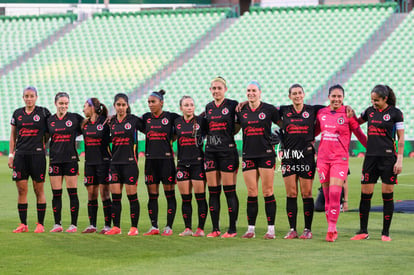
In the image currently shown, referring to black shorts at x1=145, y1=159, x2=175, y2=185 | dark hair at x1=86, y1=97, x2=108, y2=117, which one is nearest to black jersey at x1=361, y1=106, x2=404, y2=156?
black shorts at x1=145, y1=159, x2=175, y2=185

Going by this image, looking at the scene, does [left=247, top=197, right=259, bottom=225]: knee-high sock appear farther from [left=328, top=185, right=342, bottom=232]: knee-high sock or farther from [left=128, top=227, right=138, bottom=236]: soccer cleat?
[left=128, top=227, right=138, bottom=236]: soccer cleat

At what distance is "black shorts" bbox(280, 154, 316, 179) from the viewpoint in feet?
A: 35.4

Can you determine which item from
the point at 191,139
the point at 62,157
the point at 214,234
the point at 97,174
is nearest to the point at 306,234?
the point at 214,234

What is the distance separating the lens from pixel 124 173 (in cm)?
1147

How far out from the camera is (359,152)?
3116cm

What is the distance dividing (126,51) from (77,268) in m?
32.2

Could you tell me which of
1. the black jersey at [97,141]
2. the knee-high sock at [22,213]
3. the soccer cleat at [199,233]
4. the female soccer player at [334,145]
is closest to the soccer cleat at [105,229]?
the black jersey at [97,141]

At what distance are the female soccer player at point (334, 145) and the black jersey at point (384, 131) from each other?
20 cm

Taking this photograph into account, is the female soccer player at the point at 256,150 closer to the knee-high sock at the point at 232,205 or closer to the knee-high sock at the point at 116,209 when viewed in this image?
the knee-high sock at the point at 232,205

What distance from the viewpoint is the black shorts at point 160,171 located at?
11.4 m

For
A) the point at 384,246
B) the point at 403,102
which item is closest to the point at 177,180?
the point at 384,246

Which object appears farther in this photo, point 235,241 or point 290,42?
point 290,42

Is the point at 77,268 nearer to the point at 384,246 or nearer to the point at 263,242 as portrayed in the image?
the point at 263,242

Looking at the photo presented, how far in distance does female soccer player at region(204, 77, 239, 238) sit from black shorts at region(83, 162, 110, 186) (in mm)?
1583
